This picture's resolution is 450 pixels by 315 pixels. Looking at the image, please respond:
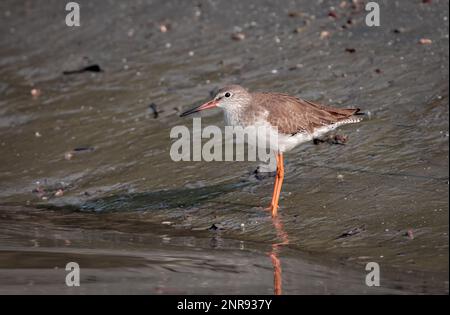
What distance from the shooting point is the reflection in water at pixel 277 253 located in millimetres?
7504

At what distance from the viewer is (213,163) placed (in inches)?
427

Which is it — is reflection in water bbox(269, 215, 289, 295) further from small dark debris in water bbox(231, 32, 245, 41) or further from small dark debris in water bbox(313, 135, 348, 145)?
small dark debris in water bbox(231, 32, 245, 41)

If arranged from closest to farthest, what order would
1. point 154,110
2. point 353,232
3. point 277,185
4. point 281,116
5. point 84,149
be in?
point 353,232
point 277,185
point 281,116
point 84,149
point 154,110

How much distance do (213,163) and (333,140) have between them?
147 centimetres

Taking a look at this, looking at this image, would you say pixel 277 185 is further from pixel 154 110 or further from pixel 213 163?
pixel 154 110

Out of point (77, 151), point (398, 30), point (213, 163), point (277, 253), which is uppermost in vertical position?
point (398, 30)

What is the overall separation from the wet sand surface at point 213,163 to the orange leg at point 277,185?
147mm

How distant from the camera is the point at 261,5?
48.6 ft

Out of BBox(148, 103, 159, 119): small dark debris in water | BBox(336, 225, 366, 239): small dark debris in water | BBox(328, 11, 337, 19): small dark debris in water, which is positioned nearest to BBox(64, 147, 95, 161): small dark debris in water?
BBox(148, 103, 159, 119): small dark debris in water

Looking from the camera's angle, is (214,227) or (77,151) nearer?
(214,227)

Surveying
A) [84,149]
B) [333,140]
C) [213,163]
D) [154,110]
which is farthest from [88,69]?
[333,140]

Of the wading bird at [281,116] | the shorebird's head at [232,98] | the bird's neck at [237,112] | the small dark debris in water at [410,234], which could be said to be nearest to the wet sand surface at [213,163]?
the small dark debris in water at [410,234]

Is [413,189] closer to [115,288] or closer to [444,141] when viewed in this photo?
[444,141]

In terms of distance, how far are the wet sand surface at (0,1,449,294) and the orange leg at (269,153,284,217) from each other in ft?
0.48
